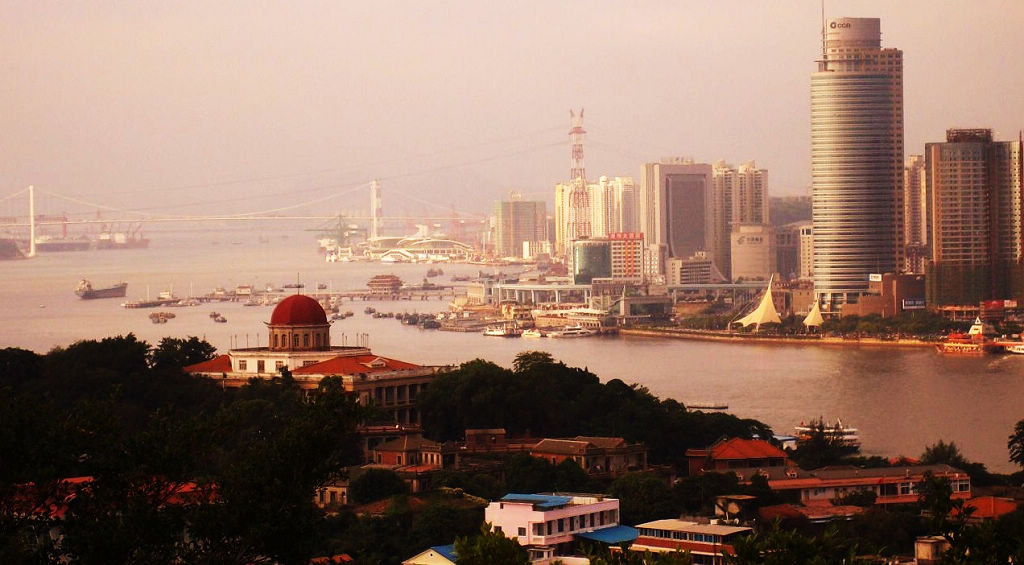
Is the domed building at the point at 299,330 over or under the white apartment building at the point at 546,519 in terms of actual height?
over

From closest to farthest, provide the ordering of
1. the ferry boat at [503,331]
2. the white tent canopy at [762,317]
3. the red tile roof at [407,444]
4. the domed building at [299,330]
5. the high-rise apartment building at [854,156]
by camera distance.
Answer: the red tile roof at [407,444]
the domed building at [299,330]
the white tent canopy at [762,317]
the ferry boat at [503,331]
the high-rise apartment building at [854,156]

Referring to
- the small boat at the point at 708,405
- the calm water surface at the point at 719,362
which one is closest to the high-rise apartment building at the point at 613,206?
the calm water surface at the point at 719,362

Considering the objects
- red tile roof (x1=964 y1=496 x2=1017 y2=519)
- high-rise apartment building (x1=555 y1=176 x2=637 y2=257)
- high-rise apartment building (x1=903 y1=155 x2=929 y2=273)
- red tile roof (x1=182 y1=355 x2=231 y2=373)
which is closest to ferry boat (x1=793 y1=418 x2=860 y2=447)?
red tile roof (x1=964 y1=496 x2=1017 y2=519)

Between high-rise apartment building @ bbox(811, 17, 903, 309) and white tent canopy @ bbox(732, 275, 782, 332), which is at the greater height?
high-rise apartment building @ bbox(811, 17, 903, 309)

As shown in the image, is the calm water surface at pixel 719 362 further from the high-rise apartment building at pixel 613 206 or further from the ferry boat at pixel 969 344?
the high-rise apartment building at pixel 613 206

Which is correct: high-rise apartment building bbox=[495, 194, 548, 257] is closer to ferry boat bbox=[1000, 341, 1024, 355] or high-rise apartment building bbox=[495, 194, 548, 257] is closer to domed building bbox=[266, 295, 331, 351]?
ferry boat bbox=[1000, 341, 1024, 355]

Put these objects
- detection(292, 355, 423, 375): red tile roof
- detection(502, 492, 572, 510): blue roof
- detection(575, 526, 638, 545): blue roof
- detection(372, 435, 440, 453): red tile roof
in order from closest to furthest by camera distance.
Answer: detection(575, 526, 638, 545): blue roof < detection(502, 492, 572, 510): blue roof < detection(372, 435, 440, 453): red tile roof < detection(292, 355, 423, 375): red tile roof

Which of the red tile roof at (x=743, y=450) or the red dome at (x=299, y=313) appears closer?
the red tile roof at (x=743, y=450)

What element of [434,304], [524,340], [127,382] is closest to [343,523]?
[127,382]
